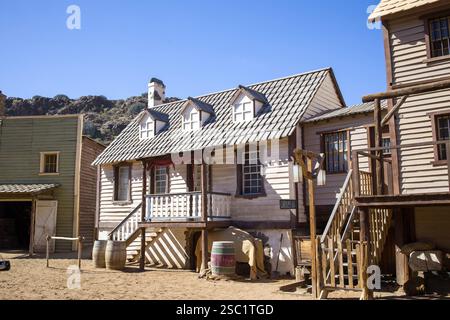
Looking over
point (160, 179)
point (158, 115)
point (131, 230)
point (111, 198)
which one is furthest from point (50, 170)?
point (131, 230)

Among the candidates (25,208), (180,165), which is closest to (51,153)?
(25,208)

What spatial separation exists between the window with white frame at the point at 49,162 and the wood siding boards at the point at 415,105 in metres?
18.1

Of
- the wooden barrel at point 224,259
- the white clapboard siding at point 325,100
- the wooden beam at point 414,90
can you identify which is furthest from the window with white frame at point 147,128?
the wooden beam at point 414,90

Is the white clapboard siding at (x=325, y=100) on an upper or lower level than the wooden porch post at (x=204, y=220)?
upper

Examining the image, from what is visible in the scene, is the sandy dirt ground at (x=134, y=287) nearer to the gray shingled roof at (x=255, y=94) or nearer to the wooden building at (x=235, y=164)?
the wooden building at (x=235, y=164)

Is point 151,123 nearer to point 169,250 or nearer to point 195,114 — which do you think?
point 195,114

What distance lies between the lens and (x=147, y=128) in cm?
2014

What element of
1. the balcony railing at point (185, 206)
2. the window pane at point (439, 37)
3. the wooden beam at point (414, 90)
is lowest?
the balcony railing at point (185, 206)

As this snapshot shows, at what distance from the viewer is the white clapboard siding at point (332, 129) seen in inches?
562

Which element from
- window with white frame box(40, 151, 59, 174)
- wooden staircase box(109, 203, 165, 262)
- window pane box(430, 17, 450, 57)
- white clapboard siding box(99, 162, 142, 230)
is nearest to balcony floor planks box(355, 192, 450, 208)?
window pane box(430, 17, 450, 57)

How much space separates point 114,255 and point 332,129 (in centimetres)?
888

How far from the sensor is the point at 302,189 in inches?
599
